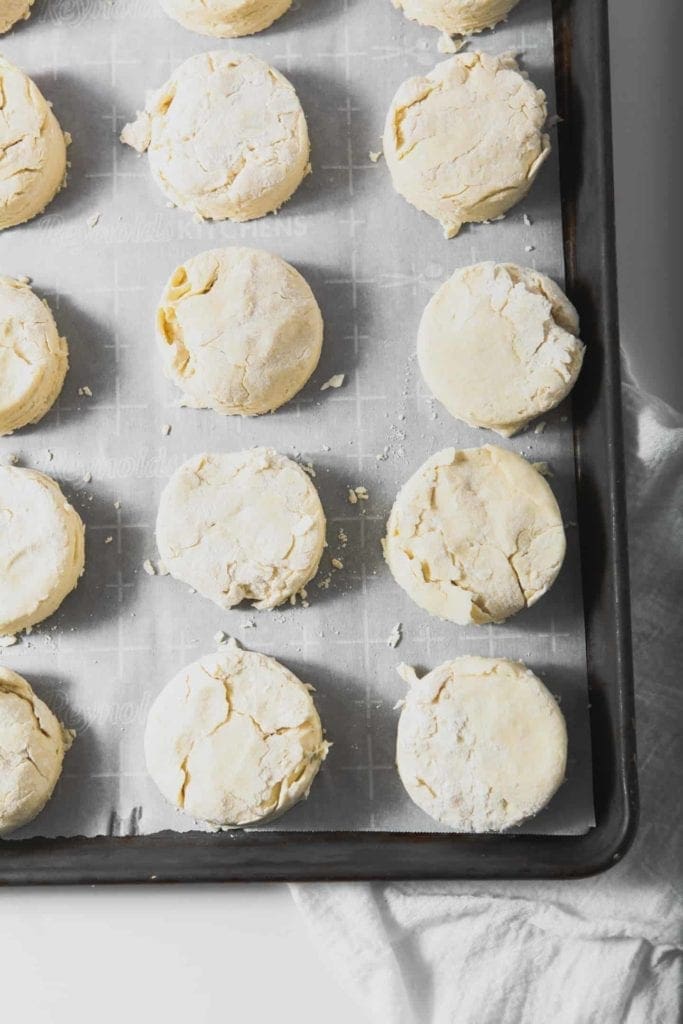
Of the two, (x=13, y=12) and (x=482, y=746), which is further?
(x=13, y=12)

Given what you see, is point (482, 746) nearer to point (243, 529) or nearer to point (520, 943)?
point (520, 943)

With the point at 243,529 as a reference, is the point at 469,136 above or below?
above

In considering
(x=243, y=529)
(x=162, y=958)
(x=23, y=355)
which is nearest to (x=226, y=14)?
(x=23, y=355)

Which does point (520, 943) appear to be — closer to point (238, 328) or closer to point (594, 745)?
point (594, 745)

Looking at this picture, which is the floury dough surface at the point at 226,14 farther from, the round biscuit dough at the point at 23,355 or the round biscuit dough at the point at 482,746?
the round biscuit dough at the point at 482,746

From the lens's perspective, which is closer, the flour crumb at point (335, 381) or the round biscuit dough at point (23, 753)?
the round biscuit dough at point (23, 753)

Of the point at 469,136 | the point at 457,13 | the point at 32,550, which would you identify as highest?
the point at 457,13

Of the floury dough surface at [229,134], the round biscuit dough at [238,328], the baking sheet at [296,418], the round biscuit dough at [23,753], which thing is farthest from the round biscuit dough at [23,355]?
the round biscuit dough at [23,753]
